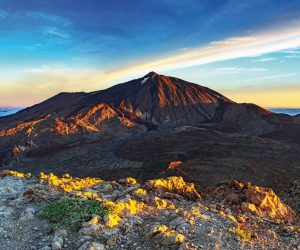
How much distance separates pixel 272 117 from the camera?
90812 mm

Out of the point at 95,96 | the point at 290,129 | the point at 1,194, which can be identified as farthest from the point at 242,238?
the point at 95,96

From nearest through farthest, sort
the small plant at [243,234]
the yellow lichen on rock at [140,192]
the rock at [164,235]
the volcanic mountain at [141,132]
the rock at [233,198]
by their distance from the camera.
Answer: the rock at [164,235], the small plant at [243,234], the yellow lichen on rock at [140,192], the rock at [233,198], the volcanic mountain at [141,132]

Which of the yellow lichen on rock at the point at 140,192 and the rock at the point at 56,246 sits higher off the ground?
the yellow lichen on rock at the point at 140,192

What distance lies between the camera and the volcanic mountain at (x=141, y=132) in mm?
52125

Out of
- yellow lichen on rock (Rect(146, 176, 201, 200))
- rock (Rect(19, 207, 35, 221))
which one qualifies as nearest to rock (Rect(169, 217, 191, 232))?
yellow lichen on rock (Rect(146, 176, 201, 200))

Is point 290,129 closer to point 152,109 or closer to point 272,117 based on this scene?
point 272,117

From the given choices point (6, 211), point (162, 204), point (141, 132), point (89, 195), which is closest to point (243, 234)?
point (162, 204)

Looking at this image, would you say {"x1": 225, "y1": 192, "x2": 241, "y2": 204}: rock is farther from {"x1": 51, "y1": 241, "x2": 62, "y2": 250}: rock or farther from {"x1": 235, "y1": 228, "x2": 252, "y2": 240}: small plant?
{"x1": 51, "y1": 241, "x2": 62, "y2": 250}: rock

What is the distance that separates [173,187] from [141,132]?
65.9m

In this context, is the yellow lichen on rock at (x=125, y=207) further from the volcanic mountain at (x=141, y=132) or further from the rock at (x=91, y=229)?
the volcanic mountain at (x=141, y=132)

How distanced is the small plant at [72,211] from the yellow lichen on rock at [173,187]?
3345 millimetres

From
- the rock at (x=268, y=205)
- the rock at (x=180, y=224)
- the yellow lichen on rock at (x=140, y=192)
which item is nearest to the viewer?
the rock at (x=180, y=224)

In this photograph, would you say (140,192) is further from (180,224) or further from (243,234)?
(243,234)

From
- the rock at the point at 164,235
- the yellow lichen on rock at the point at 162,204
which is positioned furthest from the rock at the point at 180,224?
the yellow lichen on rock at the point at 162,204
